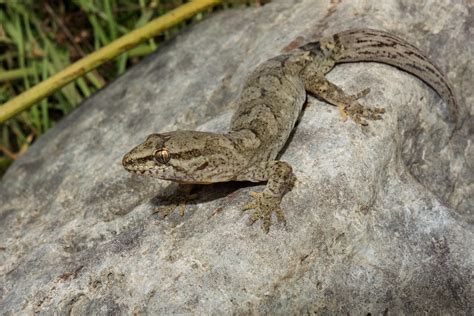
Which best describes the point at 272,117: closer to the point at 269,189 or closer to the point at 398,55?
the point at 269,189

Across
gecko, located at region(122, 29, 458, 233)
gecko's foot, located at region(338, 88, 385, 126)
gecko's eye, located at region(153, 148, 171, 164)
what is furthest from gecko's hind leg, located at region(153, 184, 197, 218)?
gecko's foot, located at region(338, 88, 385, 126)

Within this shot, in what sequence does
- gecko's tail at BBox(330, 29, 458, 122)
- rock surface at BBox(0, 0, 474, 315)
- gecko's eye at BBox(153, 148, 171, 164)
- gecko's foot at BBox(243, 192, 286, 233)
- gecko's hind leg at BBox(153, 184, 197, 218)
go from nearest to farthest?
1. rock surface at BBox(0, 0, 474, 315)
2. gecko's foot at BBox(243, 192, 286, 233)
3. gecko's eye at BBox(153, 148, 171, 164)
4. gecko's hind leg at BBox(153, 184, 197, 218)
5. gecko's tail at BBox(330, 29, 458, 122)

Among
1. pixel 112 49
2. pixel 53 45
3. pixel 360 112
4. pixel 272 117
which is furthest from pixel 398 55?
pixel 53 45

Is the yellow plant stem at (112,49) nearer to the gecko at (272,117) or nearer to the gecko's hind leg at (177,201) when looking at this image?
the gecko at (272,117)

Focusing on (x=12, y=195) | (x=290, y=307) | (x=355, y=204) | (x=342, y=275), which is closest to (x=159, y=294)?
(x=290, y=307)

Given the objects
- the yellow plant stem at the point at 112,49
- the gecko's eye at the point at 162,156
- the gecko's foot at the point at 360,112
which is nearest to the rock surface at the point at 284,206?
the gecko's foot at the point at 360,112

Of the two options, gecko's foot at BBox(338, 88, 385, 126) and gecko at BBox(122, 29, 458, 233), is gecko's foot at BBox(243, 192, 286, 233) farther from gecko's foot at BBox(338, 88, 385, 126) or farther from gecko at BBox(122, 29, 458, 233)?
gecko's foot at BBox(338, 88, 385, 126)

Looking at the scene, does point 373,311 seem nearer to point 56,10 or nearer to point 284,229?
point 284,229
